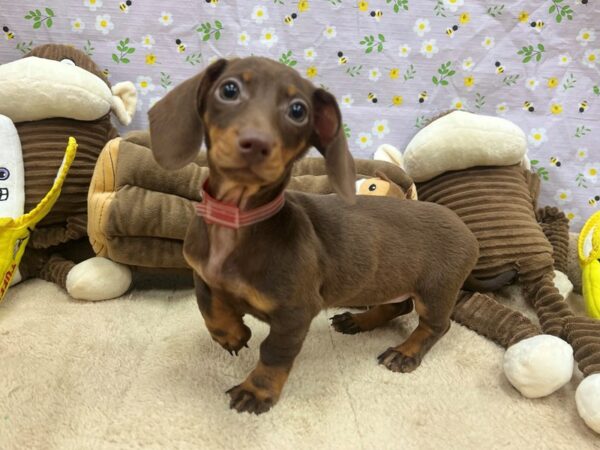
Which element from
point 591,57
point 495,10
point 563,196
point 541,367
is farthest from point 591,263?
point 495,10

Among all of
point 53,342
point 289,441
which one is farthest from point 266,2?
point 289,441

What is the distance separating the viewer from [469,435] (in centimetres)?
143

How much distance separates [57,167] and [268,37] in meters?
1.17

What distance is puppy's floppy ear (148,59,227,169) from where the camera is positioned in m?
1.23

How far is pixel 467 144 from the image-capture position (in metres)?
2.19

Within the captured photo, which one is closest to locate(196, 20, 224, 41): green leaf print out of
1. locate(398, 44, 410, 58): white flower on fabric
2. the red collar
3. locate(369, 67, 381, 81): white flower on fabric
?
locate(369, 67, 381, 81): white flower on fabric

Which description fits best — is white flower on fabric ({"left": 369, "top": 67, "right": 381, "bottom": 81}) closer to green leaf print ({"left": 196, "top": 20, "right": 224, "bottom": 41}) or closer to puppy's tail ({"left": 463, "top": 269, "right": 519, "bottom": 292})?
green leaf print ({"left": 196, "top": 20, "right": 224, "bottom": 41})

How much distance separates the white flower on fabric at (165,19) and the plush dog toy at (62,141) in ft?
1.18

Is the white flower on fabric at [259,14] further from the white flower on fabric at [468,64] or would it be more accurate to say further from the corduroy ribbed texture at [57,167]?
the white flower on fabric at [468,64]

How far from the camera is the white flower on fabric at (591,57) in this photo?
2.48 meters

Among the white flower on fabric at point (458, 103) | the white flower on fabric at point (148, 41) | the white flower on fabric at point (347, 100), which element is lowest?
the white flower on fabric at point (347, 100)

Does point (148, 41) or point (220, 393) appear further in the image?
point (148, 41)

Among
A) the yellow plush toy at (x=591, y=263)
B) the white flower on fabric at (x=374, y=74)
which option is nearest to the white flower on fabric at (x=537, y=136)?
the yellow plush toy at (x=591, y=263)

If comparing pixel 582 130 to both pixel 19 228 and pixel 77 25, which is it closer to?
pixel 77 25
